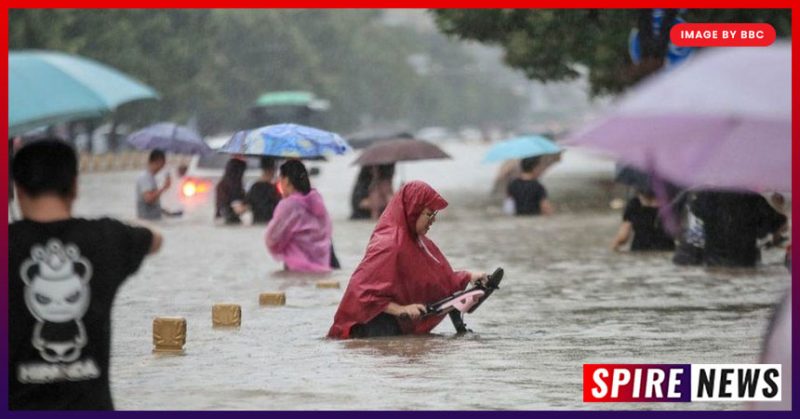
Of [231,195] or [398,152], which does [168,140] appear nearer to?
[231,195]

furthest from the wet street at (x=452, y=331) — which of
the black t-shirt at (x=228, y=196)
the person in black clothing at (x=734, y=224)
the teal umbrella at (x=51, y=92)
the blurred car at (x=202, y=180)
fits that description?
the blurred car at (x=202, y=180)

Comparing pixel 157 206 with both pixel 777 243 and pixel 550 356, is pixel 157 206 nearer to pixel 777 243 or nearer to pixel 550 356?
pixel 777 243

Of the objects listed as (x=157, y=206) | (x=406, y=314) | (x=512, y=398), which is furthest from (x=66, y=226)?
(x=157, y=206)

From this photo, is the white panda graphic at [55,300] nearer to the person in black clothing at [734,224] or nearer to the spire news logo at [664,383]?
the spire news logo at [664,383]

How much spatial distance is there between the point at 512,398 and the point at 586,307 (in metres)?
5.49

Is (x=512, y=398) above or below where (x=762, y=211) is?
below

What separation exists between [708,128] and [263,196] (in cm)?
1871

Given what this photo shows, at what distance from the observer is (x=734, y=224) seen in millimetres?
18094

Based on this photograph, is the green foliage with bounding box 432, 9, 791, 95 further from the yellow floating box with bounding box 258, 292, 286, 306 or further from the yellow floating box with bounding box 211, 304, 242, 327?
the yellow floating box with bounding box 211, 304, 242, 327

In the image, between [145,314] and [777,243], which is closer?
[145,314]

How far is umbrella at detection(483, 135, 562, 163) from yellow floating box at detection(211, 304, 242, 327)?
566 inches

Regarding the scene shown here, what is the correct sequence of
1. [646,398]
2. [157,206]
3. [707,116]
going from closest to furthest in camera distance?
1. [707,116]
2. [646,398]
3. [157,206]

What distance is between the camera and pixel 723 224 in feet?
59.5

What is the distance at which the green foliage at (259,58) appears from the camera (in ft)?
192
